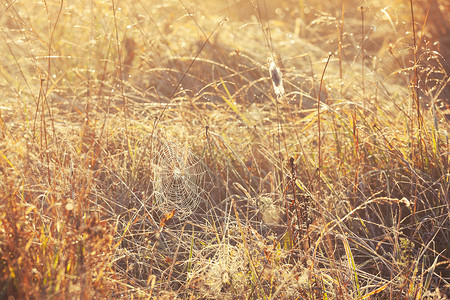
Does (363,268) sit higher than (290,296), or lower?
lower

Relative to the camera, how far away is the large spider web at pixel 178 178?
84.8 inches

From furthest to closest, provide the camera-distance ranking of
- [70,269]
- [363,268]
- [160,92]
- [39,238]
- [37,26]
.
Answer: [37,26], [160,92], [363,268], [39,238], [70,269]

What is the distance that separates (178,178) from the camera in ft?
7.51

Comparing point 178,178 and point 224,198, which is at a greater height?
point 178,178

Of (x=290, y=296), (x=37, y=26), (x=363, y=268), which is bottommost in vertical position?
(x=363, y=268)

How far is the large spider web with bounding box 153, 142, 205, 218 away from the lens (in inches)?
84.8

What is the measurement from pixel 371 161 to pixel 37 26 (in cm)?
316

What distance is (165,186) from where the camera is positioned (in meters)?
2.27

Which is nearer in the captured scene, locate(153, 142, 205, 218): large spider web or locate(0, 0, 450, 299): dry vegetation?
locate(0, 0, 450, 299): dry vegetation

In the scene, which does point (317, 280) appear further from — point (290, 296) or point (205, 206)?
point (205, 206)

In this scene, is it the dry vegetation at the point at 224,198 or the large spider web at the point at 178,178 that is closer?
the dry vegetation at the point at 224,198

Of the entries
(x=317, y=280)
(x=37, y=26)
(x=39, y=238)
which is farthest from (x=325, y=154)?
(x=37, y=26)

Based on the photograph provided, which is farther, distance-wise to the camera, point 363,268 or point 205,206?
point 205,206

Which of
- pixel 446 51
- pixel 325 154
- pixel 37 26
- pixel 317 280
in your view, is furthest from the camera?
pixel 446 51
